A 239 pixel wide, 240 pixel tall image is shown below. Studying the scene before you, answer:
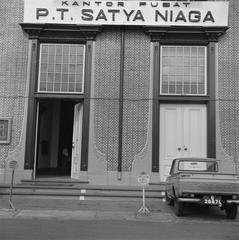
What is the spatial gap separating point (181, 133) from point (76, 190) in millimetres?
4470

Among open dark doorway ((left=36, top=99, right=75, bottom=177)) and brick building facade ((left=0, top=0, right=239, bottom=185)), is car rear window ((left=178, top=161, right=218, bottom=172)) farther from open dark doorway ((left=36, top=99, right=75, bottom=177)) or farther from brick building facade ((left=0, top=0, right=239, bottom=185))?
open dark doorway ((left=36, top=99, right=75, bottom=177))

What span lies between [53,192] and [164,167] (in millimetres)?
4201

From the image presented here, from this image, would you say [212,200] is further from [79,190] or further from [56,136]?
[56,136]

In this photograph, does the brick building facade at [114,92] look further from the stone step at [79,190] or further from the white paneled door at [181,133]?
the stone step at [79,190]

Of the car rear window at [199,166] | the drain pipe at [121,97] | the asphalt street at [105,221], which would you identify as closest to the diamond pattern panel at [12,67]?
the asphalt street at [105,221]

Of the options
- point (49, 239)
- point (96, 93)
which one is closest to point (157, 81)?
point (96, 93)

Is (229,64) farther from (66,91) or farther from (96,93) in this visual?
(66,91)

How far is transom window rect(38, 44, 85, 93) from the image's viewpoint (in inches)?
637

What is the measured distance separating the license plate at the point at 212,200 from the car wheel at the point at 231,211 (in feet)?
1.73

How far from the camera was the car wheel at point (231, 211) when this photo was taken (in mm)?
11109

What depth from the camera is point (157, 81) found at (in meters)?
16.0

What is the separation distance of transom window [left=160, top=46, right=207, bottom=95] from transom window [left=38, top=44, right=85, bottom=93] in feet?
10.3

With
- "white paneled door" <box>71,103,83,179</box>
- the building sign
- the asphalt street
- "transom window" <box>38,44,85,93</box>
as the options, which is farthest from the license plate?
the building sign

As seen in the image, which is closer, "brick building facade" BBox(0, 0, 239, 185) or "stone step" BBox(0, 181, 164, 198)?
"stone step" BBox(0, 181, 164, 198)
